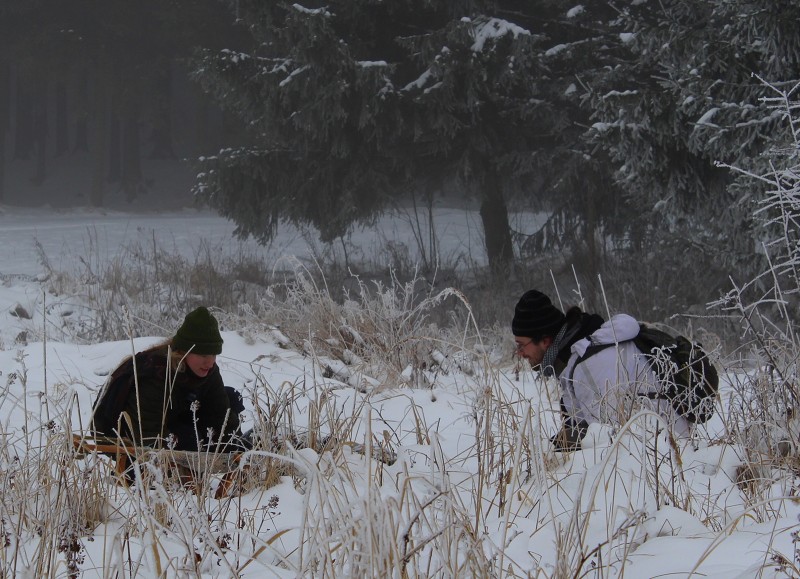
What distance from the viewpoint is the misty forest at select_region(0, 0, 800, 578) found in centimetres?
209

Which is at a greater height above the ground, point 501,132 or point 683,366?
point 501,132

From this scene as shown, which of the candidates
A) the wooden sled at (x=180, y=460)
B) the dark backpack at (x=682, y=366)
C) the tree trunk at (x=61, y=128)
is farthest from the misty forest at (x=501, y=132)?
the tree trunk at (x=61, y=128)

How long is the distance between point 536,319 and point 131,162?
93.4 ft

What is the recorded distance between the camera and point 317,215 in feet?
41.1

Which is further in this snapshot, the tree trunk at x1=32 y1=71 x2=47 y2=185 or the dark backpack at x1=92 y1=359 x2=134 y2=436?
the tree trunk at x1=32 y1=71 x2=47 y2=185

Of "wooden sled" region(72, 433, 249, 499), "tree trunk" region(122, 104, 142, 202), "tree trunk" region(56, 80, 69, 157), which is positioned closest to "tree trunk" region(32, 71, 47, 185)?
"tree trunk" region(56, 80, 69, 157)

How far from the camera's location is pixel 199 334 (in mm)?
3670

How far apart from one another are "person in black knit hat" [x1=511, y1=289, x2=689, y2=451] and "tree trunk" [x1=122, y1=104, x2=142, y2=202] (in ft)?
88.9

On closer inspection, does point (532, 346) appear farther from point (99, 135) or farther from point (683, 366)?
point (99, 135)

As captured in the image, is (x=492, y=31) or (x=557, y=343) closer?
(x=557, y=343)

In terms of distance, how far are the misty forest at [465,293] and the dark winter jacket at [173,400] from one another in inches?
12.6

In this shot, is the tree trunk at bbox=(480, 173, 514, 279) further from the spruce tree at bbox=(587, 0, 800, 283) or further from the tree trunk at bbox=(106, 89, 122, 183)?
the tree trunk at bbox=(106, 89, 122, 183)

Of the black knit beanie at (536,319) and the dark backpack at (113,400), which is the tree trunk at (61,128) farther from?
the black knit beanie at (536,319)

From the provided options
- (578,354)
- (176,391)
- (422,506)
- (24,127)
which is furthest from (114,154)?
(422,506)
